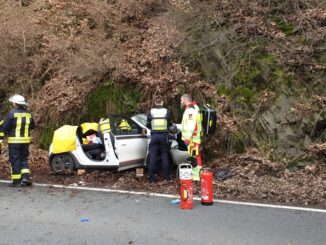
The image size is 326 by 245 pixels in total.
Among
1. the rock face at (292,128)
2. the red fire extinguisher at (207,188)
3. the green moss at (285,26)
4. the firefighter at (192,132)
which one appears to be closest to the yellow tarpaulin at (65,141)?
the firefighter at (192,132)

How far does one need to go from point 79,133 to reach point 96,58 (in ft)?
12.4

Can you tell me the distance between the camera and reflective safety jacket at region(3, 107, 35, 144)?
30.6 feet

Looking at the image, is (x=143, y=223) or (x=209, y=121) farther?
(x=209, y=121)

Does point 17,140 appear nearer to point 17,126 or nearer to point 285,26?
point 17,126

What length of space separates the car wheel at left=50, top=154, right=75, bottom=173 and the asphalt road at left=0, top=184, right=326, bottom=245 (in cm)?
191

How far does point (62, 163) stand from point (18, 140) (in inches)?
49.2

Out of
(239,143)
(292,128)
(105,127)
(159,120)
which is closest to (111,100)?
(105,127)

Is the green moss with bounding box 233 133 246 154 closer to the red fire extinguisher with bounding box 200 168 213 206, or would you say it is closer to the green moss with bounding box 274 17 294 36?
the red fire extinguisher with bounding box 200 168 213 206

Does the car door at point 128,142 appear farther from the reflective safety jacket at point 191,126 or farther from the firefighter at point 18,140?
the firefighter at point 18,140

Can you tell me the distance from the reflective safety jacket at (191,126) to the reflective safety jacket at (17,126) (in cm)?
347

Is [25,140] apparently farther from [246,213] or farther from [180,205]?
[246,213]

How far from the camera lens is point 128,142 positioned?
9.54 metres

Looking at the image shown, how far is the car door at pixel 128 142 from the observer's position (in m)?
9.45

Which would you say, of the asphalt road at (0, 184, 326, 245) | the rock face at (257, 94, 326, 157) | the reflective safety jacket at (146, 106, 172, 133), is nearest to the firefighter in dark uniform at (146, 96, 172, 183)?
the reflective safety jacket at (146, 106, 172, 133)
